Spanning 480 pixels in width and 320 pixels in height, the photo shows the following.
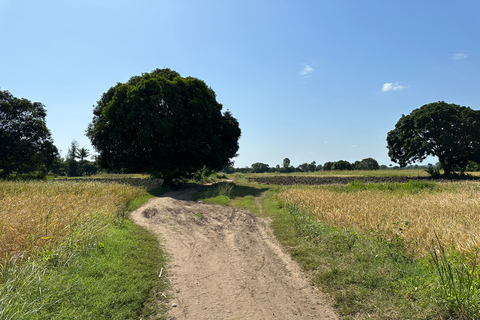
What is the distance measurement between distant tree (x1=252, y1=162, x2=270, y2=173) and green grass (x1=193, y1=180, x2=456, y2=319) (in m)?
84.6

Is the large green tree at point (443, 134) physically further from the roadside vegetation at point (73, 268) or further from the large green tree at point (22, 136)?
the large green tree at point (22, 136)

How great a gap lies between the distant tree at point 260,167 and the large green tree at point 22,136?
222ft

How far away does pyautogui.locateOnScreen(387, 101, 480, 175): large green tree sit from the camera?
3406 cm

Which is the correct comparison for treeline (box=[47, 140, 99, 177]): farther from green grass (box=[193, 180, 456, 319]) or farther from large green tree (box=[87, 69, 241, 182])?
green grass (box=[193, 180, 456, 319])

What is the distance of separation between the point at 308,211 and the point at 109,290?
28.1 feet

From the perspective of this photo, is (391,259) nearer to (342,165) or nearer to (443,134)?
(443,134)

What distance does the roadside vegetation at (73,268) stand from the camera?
378 centimetres

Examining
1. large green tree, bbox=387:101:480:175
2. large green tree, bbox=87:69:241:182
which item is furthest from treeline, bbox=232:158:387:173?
large green tree, bbox=87:69:241:182

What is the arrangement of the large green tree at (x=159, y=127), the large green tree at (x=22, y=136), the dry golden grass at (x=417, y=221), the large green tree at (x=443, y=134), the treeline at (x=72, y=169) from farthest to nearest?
1. the treeline at (x=72, y=169)
2. the large green tree at (x=443, y=134)
3. the large green tree at (x=22, y=136)
4. the large green tree at (x=159, y=127)
5. the dry golden grass at (x=417, y=221)

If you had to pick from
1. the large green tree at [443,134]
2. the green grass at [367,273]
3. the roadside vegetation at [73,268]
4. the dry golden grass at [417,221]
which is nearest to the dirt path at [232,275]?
the green grass at [367,273]

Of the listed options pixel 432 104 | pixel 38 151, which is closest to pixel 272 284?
pixel 38 151

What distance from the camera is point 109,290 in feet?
14.9

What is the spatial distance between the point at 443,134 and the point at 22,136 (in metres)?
53.8

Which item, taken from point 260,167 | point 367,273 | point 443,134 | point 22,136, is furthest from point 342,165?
point 367,273
